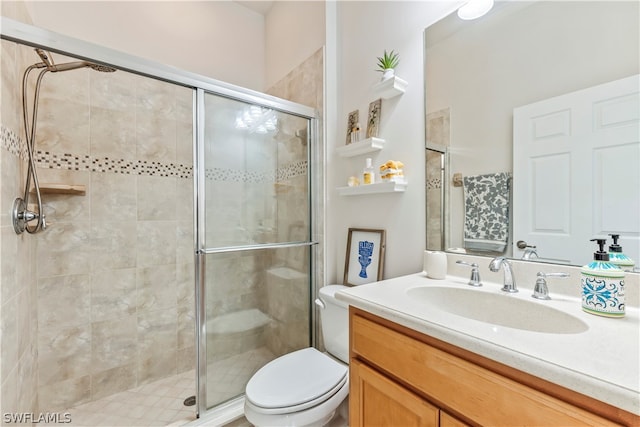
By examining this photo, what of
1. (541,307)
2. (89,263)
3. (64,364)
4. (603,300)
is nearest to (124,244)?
(89,263)

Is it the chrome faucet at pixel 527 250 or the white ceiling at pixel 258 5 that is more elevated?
the white ceiling at pixel 258 5

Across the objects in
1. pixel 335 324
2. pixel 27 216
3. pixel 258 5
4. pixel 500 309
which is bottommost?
pixel 335 324

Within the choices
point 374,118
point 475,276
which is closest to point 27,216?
point 374,118

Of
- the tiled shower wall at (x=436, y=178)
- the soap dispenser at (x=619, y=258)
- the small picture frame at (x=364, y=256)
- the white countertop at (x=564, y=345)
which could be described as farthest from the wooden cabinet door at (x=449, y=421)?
the small picture frame at (x=364, y=256)

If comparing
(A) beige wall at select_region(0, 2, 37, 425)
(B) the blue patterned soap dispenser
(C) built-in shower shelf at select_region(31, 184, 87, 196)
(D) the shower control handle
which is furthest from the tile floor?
(B) the blue patterned soap dispenser

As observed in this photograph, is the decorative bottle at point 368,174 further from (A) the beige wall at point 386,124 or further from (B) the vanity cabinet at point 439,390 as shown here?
(B) the vanity cabinet at point 439,390

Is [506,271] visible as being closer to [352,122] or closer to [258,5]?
[352,122]

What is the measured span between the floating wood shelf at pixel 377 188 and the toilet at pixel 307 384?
585 mm

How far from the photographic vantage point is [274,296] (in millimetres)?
1830

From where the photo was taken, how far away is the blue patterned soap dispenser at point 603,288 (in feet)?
2.36

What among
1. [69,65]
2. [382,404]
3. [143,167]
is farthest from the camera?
[143,167]

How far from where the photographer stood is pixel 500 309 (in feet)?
3.08

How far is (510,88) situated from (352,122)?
Result: 848 millimetres

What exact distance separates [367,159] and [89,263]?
1.85 metres
